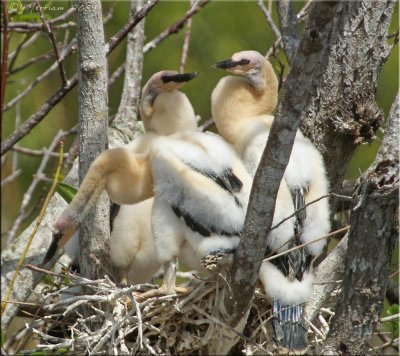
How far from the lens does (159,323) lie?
3.95 m

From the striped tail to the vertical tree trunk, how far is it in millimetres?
803

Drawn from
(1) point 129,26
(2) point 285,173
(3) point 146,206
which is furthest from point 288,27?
(3) point 146,206

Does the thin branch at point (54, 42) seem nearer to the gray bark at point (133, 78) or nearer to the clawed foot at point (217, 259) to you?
the gray bark at point (133, 78)

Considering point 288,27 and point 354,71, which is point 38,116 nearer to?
point 288,27

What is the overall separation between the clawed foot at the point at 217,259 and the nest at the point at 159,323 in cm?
6

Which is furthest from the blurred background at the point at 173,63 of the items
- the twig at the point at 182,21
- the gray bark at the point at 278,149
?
the gray bark at the point at 278,149

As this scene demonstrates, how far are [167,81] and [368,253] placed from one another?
1724 millimetres

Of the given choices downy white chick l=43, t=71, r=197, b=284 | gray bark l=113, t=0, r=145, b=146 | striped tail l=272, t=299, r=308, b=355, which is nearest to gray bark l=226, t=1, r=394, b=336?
downy white chick l=43, t=71, r=197, b=284

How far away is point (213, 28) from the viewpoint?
7906mm

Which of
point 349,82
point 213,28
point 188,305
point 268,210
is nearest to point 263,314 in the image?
point 188,305

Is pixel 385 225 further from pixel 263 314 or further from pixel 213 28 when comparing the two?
pixel 213 28

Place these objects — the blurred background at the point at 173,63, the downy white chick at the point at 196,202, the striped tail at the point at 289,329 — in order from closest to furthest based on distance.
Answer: the striped tail at the point at 289,329 < the downy white chick at the point at 196,202 < the blurred background at the point at 173,63

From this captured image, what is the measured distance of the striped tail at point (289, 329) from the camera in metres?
3.73

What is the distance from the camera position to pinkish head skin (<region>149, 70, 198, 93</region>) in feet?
14.9
